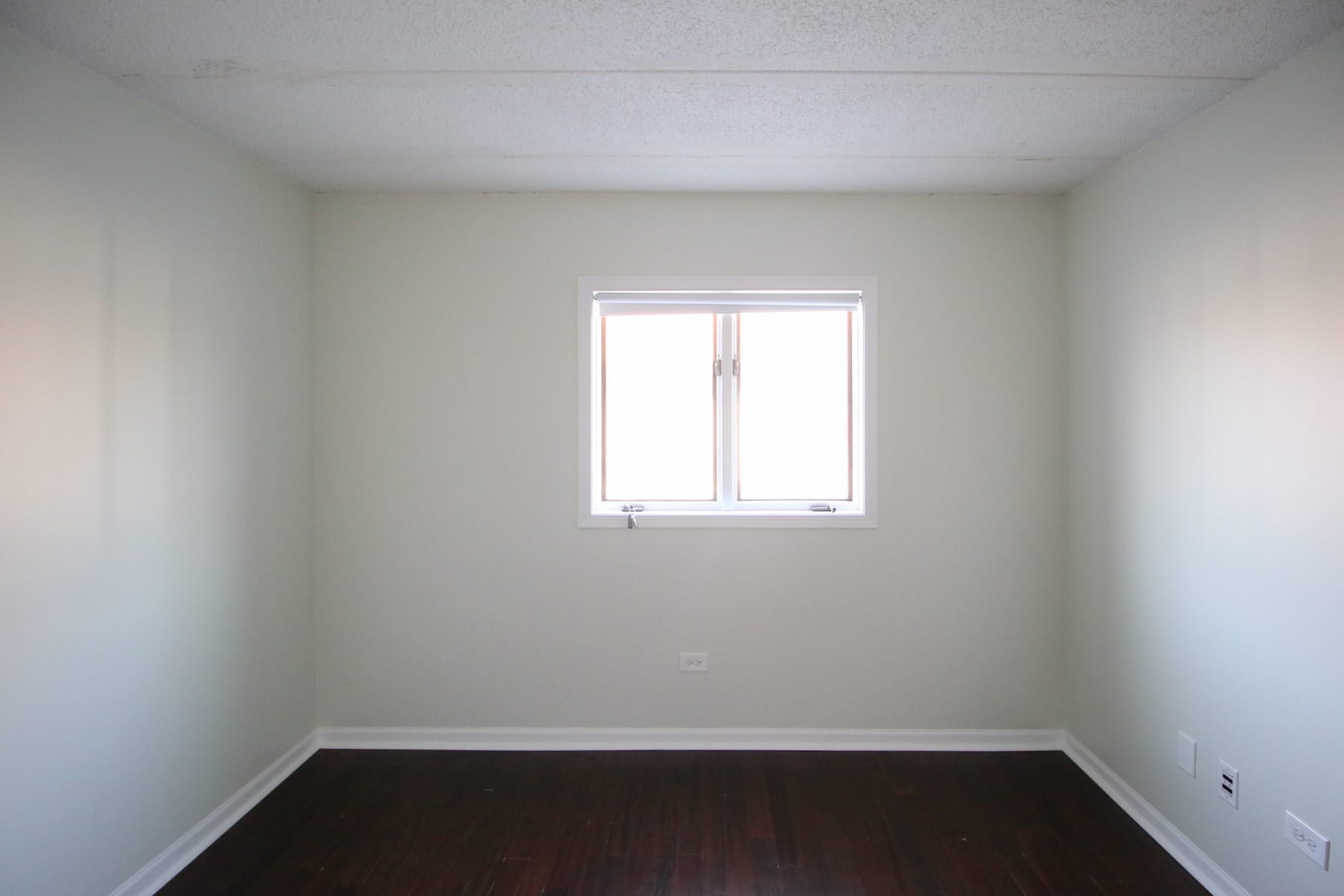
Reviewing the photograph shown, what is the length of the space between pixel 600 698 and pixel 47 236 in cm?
247

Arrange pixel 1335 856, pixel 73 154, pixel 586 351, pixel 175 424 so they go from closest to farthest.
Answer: pixel 1335 856 < pixel 73 154 < pixel 175 424 < pixel 586 351

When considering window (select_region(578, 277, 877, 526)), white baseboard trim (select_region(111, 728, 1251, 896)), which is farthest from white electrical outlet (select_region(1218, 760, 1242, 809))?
window (select_region(578, 277, 877, 526))

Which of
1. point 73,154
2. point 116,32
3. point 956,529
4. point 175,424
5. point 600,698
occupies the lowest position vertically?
point 600,698

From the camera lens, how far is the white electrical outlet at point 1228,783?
7.04ft

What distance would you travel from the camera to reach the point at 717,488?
10.8 ft

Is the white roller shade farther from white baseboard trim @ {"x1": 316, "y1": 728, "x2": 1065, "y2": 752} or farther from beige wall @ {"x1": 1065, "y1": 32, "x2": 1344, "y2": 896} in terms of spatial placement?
white baseboard trim @ {"x1": 316, "y1": 728, "x2": 1065, "y2": 752}

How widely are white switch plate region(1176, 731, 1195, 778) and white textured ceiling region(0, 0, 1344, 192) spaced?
6.67 feet

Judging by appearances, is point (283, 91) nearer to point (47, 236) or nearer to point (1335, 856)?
point (47, 236)

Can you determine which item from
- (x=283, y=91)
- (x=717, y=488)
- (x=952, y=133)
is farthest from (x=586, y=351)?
(x=952, y=133)

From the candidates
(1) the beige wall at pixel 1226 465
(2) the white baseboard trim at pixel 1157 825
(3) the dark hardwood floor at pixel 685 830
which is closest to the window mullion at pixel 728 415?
(3) the dark hardwood floor at pixel 685 830

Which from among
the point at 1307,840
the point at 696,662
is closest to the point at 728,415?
the point at 696,662

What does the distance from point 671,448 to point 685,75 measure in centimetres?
164

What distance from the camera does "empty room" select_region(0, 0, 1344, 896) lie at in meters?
1.87

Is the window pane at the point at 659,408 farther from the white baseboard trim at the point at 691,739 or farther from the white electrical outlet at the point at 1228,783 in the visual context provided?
the white electrical outlet at the point at 1228,783
